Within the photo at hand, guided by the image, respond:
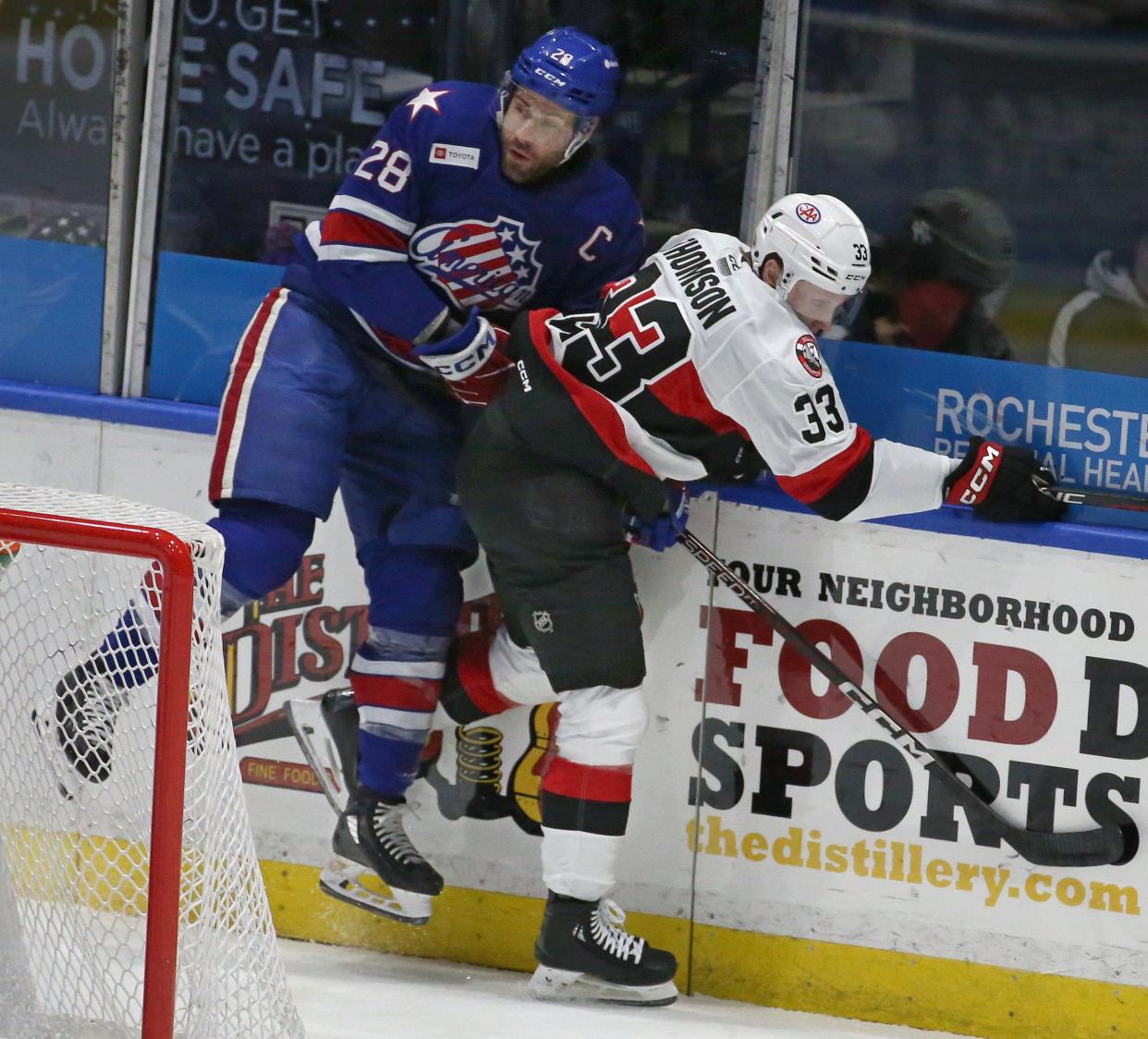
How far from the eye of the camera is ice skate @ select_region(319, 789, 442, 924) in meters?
3.31

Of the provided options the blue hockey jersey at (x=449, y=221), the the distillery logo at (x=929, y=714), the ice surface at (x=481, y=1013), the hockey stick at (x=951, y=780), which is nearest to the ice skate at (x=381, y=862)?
the ice surface at (x=481, y=1013)

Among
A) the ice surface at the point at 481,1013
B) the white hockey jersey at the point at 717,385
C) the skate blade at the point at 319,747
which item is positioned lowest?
the ice surface at the point at 481,1013

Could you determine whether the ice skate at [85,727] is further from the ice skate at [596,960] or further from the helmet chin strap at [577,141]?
the helmet chin strap at [577,141]

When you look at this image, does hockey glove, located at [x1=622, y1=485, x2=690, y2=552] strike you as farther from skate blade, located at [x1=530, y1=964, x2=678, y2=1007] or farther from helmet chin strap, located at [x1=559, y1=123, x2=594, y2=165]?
skate blade, located at [x1=530, y1=964, x2=678, y2=1007]

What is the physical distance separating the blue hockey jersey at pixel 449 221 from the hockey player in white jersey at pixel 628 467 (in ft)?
0.50

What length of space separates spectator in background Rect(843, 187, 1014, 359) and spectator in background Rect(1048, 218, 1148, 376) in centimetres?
11

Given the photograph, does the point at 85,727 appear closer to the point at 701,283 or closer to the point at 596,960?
the point at 596,960

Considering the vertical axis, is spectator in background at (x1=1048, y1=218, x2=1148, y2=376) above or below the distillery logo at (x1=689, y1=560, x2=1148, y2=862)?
above

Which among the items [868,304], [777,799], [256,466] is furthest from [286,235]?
[777,799]

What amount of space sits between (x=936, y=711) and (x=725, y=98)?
3.84 ft

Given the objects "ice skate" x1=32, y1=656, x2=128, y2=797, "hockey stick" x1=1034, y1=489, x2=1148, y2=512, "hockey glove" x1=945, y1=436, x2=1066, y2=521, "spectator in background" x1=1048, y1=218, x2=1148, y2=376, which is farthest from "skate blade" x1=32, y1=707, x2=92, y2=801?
"spectator in background" x1=1048, y1=218, x2=1148, y2=376

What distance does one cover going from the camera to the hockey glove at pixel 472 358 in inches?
121

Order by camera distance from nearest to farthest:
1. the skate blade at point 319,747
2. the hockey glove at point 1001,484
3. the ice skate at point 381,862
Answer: the hockey glove at point 1001,484 → the ice skate at point 381,862 → the skate blade at point 319,747

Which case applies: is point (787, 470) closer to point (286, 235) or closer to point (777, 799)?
point (777, 799)
